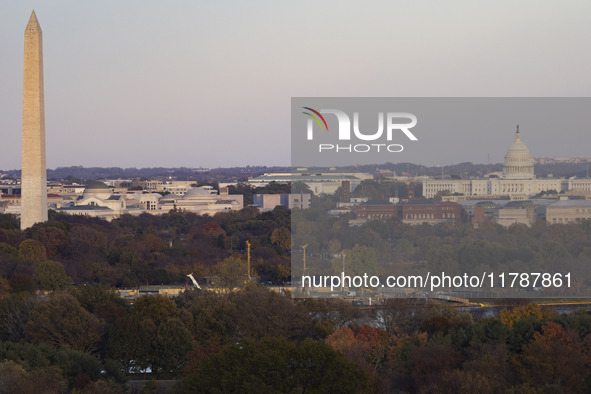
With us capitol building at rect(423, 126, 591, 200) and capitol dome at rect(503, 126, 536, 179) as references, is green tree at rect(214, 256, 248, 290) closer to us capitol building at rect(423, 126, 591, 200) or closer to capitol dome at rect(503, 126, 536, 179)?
us capitol building at rect(423, 126, 591, 200)

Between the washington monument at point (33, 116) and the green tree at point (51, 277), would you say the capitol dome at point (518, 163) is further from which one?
the washington monument at point (33, 116)

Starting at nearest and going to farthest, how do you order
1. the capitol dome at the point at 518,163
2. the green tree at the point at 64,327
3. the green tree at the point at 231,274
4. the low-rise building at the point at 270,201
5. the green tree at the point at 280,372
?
the green tree at the point at 280,372 < the green tree at the point at 64,327 < the green tree at the point at 231,274 < the capitol dome at the point at 518,163 < the low-rise building at the point at 270,201

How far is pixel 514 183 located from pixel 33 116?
64.3ft

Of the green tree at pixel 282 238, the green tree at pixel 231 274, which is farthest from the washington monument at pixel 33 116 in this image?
the green tree at pixel 282 238

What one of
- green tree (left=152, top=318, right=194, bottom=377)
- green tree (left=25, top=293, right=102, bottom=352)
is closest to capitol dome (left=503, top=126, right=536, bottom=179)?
green tree (left=152, top=318, right=194, bottom=377)

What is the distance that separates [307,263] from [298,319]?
14.6 metres

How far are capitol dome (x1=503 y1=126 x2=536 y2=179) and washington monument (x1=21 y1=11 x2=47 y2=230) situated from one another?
1878cm

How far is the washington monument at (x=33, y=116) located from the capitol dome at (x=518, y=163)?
1878 centimetres

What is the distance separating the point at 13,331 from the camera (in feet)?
83.7

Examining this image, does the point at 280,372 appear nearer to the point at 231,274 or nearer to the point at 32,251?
the point at 231,274

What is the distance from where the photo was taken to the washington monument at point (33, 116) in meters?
43.8

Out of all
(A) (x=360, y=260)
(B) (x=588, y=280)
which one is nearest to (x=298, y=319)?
(A) (x=360, y=260)

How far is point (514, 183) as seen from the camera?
44.1 meters

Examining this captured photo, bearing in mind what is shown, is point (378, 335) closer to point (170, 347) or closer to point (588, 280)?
→ point (170, 347)
